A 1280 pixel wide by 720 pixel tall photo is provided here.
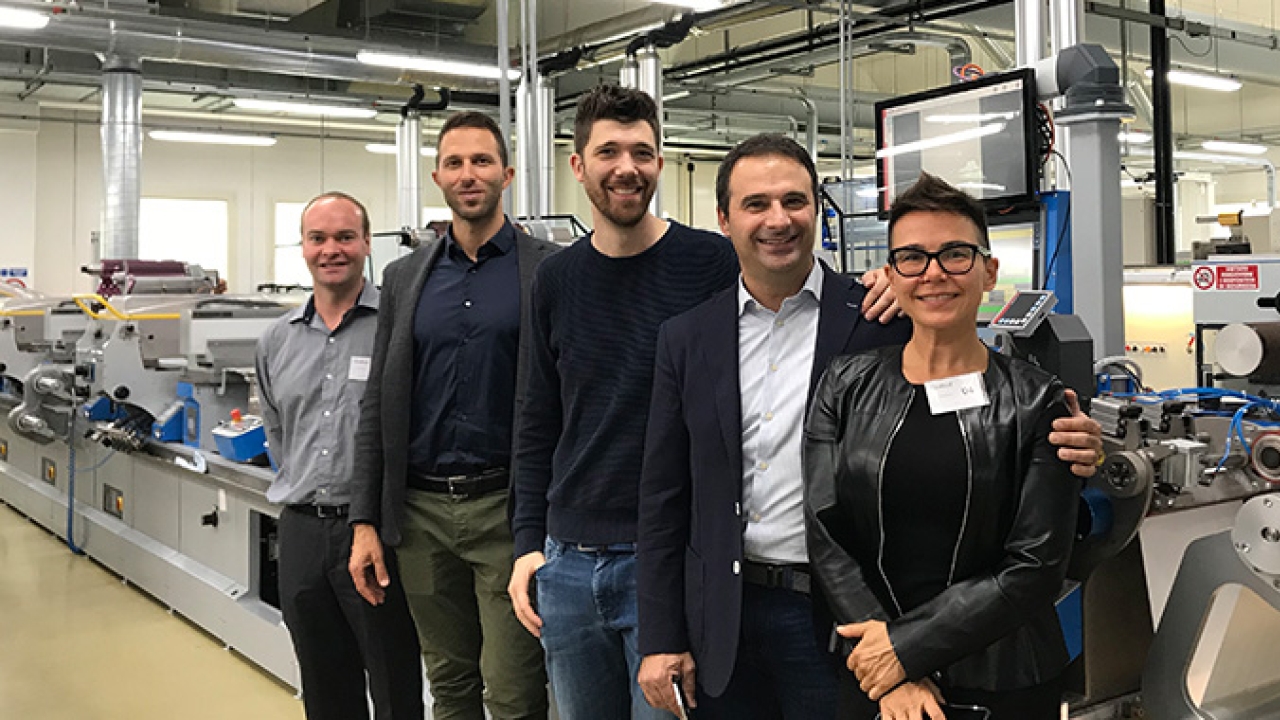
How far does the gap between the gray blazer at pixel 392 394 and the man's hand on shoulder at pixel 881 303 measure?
2.61 feet

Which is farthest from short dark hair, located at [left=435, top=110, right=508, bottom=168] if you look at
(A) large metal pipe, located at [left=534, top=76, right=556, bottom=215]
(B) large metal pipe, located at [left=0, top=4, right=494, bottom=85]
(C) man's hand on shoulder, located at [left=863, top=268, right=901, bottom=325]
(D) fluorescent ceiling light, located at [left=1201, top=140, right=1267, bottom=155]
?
(D) fluorescent ceiling light, located at [left=1201, top=140, right=1267, bottom=155]

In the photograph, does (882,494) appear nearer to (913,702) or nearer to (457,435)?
(913,702)

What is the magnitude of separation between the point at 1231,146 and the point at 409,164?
24.8 ft

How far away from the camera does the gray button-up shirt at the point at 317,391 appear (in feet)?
8.57

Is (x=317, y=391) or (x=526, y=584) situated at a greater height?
(x=317, y=391)

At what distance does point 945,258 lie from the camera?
147cm

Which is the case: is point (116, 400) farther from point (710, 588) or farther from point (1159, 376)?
point (1159, 376)

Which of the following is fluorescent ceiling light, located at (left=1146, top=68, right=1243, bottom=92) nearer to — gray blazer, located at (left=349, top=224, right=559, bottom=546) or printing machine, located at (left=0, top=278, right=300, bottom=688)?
printing machine, located at (left=0, top=278, right=300, bottom=688)

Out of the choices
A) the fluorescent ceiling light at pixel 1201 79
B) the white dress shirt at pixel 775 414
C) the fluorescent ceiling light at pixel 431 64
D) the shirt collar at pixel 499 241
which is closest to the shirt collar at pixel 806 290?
the white dress shirt at pixel 775 414

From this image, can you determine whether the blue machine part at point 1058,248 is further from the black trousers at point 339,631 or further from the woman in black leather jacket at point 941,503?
the black trousers at point 339,631

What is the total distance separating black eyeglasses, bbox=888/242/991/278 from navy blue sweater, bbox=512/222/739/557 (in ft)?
1.44

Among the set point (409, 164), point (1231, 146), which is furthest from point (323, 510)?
point (1231, 146)

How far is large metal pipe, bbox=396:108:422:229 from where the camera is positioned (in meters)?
10.4

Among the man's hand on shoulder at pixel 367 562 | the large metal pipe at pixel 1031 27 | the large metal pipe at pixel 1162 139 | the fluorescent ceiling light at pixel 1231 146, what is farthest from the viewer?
the fluorescent ceiling light at pixel 1231 146
